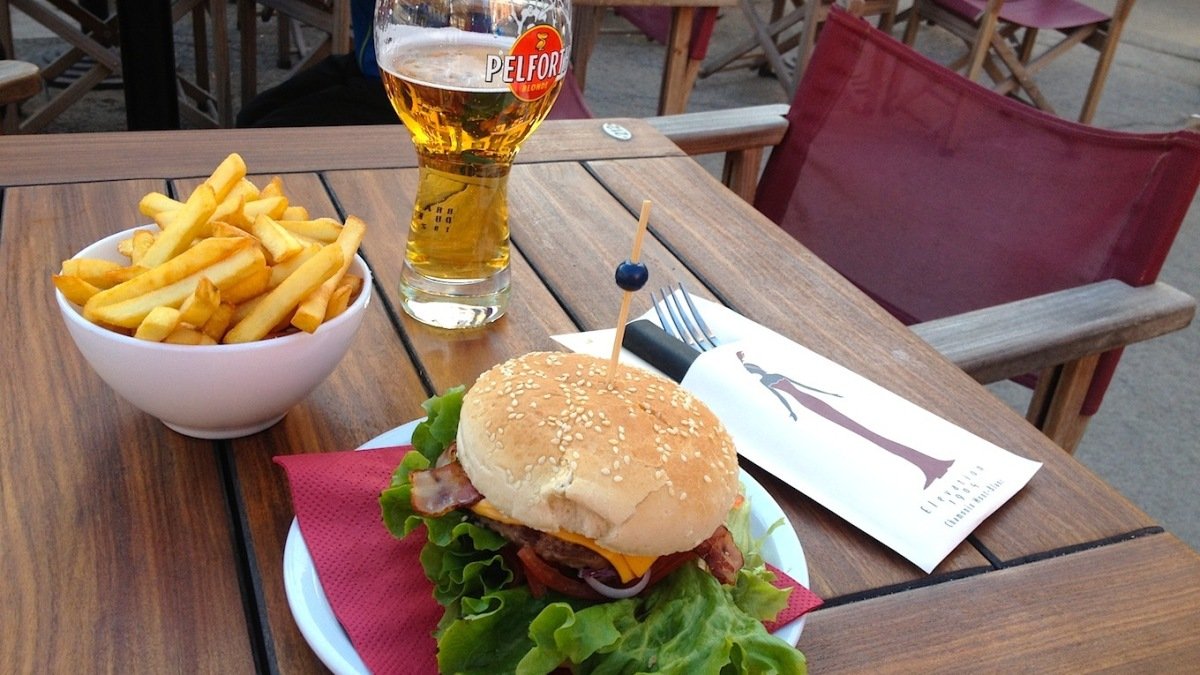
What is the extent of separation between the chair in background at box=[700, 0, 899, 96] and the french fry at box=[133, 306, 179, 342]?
362 centimetres

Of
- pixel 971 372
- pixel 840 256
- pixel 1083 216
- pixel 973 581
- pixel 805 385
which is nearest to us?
pixel 973 581

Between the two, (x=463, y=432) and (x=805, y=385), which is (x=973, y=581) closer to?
(x=805, y=385)

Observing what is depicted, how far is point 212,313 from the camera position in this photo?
73 cm

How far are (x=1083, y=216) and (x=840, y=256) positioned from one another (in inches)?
17.6

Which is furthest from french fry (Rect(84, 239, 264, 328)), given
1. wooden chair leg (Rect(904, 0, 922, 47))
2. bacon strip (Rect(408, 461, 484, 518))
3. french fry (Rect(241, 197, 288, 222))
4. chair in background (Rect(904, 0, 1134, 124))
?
wooden chair leg (Rect(904, 0, 922, 47))

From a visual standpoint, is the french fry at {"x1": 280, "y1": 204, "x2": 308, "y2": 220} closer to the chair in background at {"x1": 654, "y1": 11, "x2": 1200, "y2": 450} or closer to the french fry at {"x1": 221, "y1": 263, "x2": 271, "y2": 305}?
the french fry at {"x1": 221, "y1": 263, "x2": 271, "y2": 305}

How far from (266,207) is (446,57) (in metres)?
0.25

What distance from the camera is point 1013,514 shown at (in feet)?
2.89

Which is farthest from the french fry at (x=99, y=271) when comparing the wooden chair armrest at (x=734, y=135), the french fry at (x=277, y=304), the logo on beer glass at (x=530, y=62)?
the wooden chair armrest at (x=734, y=135)

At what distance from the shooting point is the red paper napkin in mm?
653

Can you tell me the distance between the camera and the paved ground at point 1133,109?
2.56 metres

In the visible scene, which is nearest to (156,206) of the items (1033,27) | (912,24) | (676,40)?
(676,40)

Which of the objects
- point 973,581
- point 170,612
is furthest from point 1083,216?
point 170,612

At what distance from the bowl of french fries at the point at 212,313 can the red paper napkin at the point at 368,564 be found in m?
0.07
